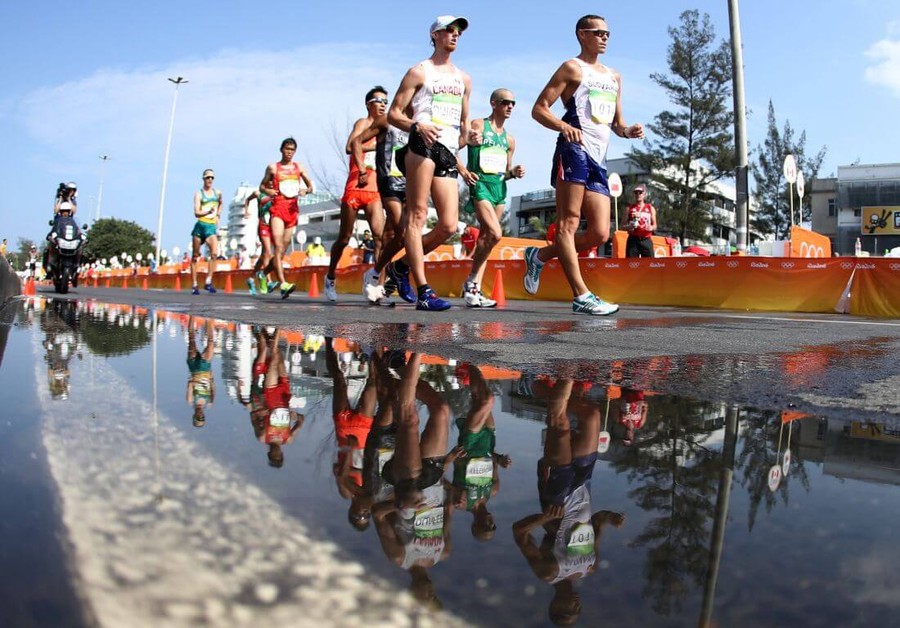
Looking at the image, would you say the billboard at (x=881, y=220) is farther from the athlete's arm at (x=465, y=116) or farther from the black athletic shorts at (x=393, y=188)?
the athlete's arm at (x=465, y=116)

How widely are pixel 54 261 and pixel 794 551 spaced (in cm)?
1575

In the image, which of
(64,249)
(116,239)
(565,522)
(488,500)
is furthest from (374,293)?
(116,239)

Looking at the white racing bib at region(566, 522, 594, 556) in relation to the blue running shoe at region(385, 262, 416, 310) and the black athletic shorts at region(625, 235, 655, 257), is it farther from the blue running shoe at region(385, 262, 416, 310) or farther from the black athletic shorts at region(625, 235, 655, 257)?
the black athletic shorts at region(625, 235, 655, 257)

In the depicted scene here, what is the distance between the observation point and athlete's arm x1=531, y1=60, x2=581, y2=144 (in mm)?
6168

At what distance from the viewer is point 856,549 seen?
0.97m

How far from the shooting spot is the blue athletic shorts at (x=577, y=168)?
243 inches

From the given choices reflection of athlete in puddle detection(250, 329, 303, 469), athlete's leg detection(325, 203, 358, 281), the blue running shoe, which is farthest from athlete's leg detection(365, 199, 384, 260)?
reflection of athlete in puddle detection(250, 329, 303, 469)

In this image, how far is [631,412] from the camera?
1935 mm

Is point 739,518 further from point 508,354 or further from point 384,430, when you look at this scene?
point 508,354

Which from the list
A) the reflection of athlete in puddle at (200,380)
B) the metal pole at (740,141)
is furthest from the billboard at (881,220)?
the reflection of athlete in puddle at (200,380)

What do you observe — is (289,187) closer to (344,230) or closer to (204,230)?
(344,230)

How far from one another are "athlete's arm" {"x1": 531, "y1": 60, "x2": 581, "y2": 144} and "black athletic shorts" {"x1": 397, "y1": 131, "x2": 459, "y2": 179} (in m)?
0.77

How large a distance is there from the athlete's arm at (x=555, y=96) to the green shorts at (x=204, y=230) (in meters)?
10.3

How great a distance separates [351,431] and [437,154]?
505 cm
